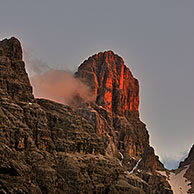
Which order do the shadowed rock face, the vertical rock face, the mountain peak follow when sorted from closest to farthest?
the shadowed rock face < the vertical rock face < the mountain peak

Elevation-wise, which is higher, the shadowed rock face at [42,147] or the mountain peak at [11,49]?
the mountain peak at [11,49]

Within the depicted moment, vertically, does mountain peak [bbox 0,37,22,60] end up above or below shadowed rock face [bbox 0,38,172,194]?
above

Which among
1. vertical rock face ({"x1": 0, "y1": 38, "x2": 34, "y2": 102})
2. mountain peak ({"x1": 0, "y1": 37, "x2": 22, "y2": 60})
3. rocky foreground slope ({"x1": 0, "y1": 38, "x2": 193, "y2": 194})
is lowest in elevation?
rocky foreground slope ({"x1": 0, "y1": 38, "x2": 193, "y2": 194})

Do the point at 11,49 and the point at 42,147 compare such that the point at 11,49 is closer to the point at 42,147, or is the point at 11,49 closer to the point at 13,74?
the point at 13,74

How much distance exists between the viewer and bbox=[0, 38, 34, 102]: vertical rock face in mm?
156000

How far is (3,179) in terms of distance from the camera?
11356cm

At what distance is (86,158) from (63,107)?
29482 millimetres

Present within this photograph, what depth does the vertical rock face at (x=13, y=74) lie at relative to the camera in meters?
156

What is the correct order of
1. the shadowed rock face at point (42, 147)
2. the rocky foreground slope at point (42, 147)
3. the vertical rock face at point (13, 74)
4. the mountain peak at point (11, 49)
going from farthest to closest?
the mountain peak at point (11, 49) < the vertical rock face at point (13, 74) < the rocky foreground slope at point (42, 147) < the shadowed rock face at point (42, 147)

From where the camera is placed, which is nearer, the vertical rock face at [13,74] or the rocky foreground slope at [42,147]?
the rocky foreground slope at [42,147]

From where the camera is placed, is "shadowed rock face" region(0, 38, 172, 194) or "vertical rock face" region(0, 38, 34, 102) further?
"vertical rock face" region(0, 38, 34, 102)

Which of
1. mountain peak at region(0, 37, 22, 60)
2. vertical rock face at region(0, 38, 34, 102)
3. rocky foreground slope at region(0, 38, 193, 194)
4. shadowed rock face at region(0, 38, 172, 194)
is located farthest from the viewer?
mountain peak at region(0, 37, 22, 60)

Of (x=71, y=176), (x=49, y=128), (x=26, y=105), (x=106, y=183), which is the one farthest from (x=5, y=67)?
(x=106, y=183)

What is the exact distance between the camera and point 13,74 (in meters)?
163
